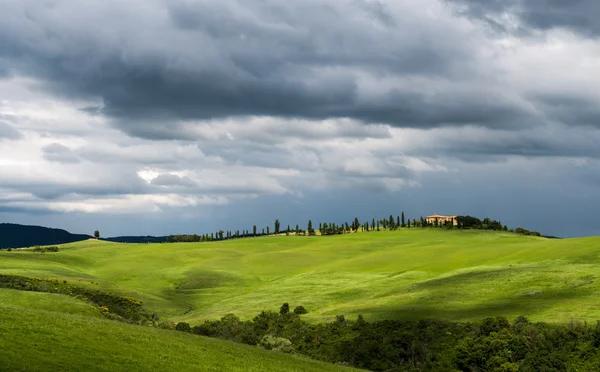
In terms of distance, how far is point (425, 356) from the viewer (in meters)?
83.0

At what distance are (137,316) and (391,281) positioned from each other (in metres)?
68.1

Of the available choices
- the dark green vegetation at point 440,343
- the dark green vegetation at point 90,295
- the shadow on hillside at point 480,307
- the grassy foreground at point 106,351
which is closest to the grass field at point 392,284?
the shadow on hillside at point 480,307

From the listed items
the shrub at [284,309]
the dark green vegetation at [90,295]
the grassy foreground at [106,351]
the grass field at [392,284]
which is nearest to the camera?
the grassy foreground at [106,351]

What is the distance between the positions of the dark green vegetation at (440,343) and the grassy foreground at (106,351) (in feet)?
97.0

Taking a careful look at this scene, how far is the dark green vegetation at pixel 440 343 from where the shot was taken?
2960 inches

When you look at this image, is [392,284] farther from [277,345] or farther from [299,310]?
[277,345]

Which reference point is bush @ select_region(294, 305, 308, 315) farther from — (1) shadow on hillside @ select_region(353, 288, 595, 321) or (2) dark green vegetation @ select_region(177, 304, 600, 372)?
(2) dark green vegetation @ select_region(177, 304, 600, 372)

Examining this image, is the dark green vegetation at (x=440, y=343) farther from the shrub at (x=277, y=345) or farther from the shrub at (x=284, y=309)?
the shrub at (x=284, y=309)

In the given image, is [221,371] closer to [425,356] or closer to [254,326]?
[425,356]

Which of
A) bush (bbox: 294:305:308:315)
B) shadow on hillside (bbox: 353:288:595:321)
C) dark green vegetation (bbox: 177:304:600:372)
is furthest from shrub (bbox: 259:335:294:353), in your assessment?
bush (bbox: 294:305:308:315)

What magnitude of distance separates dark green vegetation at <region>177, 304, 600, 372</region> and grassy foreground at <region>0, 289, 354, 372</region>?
29.6 m

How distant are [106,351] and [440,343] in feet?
185

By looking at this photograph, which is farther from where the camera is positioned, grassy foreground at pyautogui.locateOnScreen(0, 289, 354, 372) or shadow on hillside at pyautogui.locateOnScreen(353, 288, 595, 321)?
shadow on hillside at pyautogui.locateOnScreen(353, 288, 595, 321)

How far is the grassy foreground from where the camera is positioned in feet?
115
